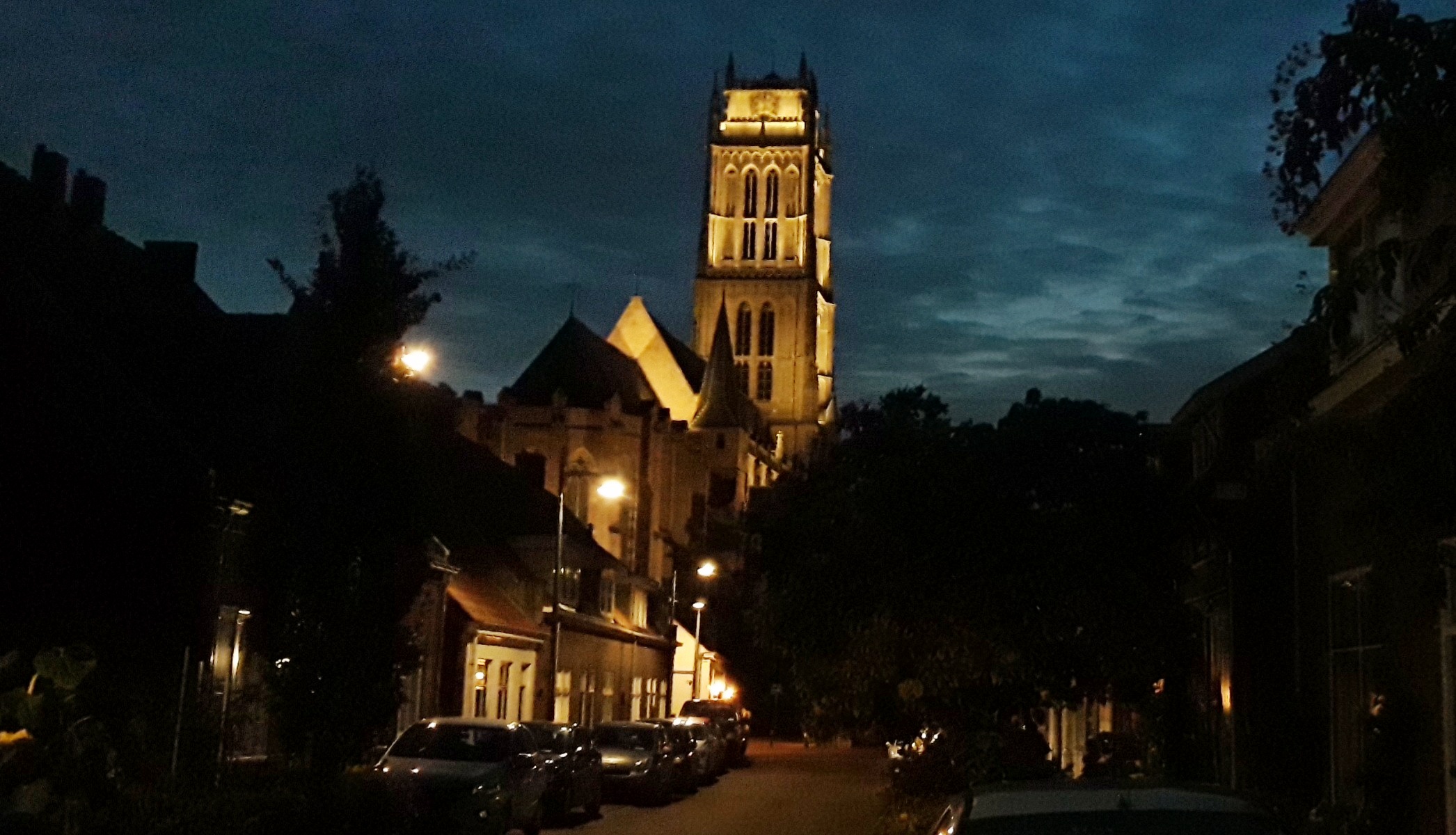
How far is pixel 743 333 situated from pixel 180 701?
102m

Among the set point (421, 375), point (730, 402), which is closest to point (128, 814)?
point (421, 375)

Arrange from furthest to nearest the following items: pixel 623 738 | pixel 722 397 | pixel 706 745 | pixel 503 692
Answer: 1. pixel 722 397
2. pixel 503 692
3. pixel 706 745
4. pixel 623 738

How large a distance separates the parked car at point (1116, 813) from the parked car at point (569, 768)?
711 inches

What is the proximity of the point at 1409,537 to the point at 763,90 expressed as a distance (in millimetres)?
123060

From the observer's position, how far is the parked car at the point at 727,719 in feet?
158

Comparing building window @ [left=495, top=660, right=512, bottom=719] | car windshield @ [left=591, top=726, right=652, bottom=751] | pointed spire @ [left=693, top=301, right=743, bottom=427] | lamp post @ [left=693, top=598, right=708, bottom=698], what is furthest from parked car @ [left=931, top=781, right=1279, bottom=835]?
pointed spire @ [left=693, top=301, right=743, bottom=427]

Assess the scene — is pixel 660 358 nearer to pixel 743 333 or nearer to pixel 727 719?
pixel 743 333

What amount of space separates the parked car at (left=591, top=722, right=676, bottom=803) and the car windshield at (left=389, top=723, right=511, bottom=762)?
7.85 m

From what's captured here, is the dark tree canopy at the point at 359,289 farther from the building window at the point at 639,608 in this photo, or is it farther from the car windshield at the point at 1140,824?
the building window at the point at 639,608

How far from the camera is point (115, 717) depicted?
20688 mm

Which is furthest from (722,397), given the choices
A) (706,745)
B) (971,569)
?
(971,569)

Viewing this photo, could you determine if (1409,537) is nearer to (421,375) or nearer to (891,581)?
(891,581)

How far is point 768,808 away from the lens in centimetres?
3194

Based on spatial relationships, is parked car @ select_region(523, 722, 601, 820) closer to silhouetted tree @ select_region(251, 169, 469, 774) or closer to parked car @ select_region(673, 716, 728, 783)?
silhouetted tree @ select_region(251, 169, 469, 774)
